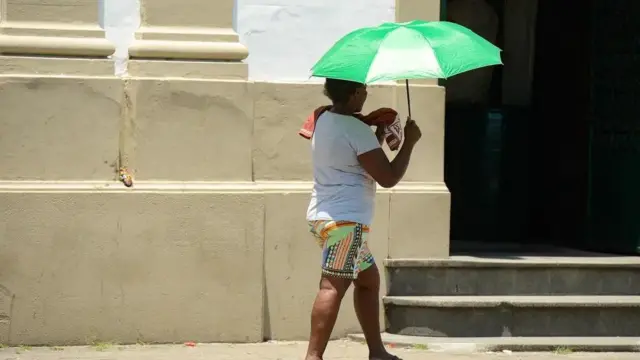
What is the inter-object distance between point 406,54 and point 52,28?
8.58 ft

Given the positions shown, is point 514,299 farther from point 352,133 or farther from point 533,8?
point 533,8

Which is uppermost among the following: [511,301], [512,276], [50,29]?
[50,29]

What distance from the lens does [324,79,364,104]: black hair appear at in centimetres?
590

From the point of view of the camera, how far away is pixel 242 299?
7137 millimetres

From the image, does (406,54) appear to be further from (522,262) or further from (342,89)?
(522,262)

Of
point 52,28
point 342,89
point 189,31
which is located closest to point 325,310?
point 342,89

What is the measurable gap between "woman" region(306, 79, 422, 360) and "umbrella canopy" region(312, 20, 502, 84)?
23 cm

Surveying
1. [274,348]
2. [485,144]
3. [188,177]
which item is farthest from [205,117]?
[485,144]

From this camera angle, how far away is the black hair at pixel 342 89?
5898 millimetres

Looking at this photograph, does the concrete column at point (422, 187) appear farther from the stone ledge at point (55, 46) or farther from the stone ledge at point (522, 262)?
the stone ledge at point (55, 46)

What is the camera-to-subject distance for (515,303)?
7.28 metres

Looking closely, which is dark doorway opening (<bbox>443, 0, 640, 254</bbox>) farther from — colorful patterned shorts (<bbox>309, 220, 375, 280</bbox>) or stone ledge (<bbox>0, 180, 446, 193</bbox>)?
colorful patterned shorts (<bbox>309, 220, 375, 280</bbox>)

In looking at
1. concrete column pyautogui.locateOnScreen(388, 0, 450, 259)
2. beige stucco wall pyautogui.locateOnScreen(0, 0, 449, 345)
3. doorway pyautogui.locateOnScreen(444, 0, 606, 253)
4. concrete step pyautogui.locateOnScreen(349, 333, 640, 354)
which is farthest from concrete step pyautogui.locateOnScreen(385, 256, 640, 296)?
doorway pyautogui.locateOnScreen(444, 0, 606, 253)

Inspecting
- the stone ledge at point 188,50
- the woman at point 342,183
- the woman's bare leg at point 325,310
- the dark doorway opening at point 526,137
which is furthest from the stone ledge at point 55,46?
the dark doorway opening at point 526,137
